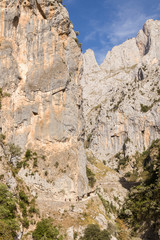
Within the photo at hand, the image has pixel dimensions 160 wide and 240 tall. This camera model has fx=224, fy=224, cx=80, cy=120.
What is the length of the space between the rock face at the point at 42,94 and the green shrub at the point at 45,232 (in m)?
6.83

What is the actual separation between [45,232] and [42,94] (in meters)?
23.5

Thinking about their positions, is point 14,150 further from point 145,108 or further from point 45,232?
point 145,108

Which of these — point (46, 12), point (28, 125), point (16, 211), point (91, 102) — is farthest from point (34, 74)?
point (91, 102)

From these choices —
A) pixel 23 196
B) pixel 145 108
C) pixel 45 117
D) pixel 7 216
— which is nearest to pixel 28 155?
pixel 45 117

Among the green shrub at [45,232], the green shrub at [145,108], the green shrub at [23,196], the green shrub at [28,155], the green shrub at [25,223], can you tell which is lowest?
the green shrub at [45,232]

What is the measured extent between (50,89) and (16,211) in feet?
74.0

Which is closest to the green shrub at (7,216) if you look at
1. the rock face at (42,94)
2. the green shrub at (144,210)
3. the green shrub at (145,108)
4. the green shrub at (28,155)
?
the rock face at (42,94)

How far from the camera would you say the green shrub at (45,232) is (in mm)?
27344

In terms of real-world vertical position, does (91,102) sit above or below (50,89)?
above

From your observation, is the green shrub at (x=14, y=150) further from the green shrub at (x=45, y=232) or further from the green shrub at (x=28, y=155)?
the green shrub at (x=45, y=232)

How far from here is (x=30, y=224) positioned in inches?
1150

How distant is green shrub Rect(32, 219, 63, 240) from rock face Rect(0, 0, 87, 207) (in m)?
6.83

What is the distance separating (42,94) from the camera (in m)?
41.8

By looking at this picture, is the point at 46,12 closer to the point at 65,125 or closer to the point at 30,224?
the point at 65,125
